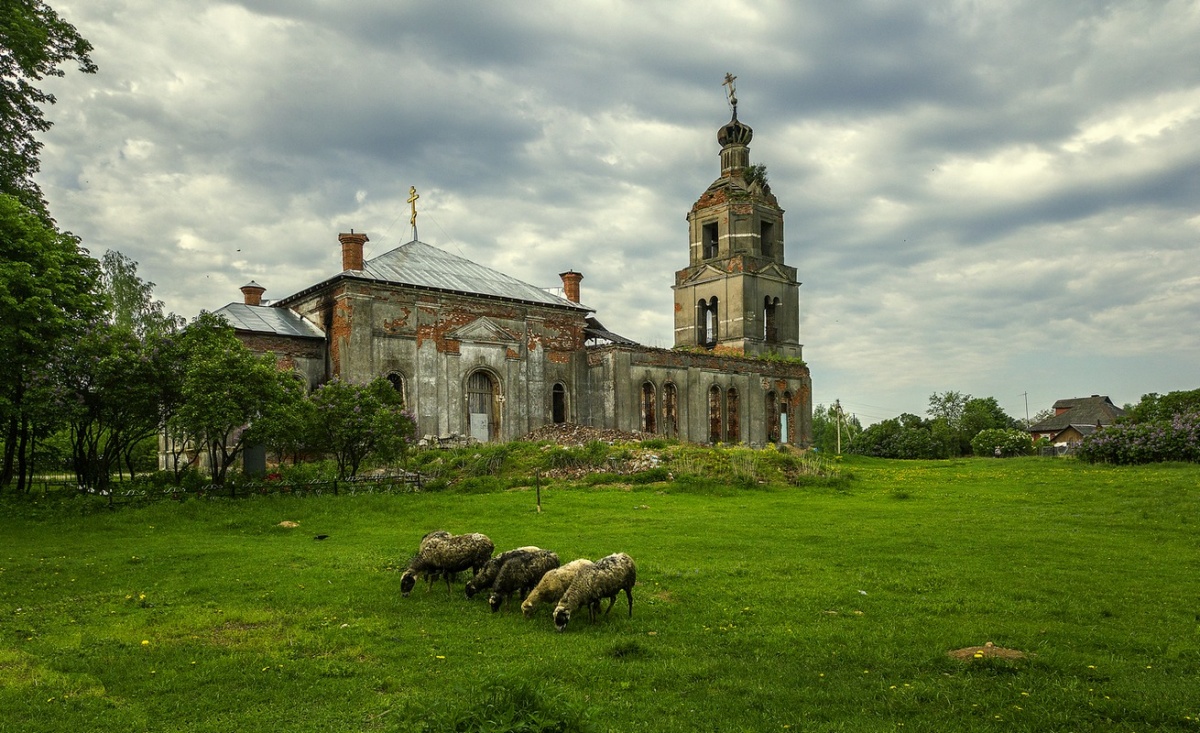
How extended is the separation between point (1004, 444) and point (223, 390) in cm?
5219

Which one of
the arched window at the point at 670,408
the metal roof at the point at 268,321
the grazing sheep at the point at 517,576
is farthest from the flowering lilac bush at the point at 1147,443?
the metal roof at the point at 268,321

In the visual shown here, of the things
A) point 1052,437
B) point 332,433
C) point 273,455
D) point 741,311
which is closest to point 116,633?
point 332,433

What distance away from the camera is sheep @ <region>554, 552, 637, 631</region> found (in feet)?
33.2

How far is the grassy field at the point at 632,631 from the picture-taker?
7262 millimetres

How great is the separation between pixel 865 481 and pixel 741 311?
60.4 feet

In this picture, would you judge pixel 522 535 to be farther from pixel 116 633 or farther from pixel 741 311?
pixel 741 311

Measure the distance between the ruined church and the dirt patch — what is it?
25215 mm

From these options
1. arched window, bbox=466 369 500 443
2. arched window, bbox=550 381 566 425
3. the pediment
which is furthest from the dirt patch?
arched window, bbox=550 381 566 425

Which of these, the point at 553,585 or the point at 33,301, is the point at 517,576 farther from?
the point at 33,301

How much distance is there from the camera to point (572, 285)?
140ft

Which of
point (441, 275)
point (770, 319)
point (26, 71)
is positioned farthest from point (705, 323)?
point (26, 71)

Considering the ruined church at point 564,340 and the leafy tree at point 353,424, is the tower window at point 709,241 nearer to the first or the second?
the ruined church at point 564,340

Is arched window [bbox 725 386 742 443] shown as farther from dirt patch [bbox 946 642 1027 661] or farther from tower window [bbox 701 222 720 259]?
dirt patch [bbox 946 642 1027 661]

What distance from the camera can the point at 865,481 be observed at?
29906 millimetres
